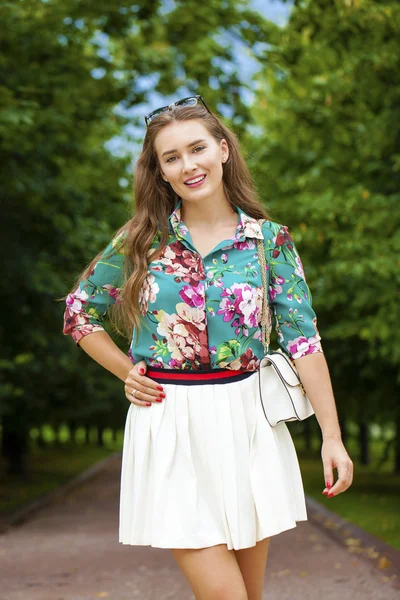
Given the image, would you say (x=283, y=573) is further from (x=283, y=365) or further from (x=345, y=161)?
(x=345, y=161)

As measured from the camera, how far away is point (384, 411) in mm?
17391

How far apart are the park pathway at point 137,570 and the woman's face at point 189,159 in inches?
187

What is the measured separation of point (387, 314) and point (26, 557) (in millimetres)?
4784

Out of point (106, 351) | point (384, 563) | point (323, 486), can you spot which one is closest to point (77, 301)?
point (106, 351)

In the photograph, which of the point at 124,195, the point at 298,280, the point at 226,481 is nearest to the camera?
the point at 226,481

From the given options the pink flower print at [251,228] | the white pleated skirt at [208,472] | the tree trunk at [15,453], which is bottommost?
the tree trunk at [15,453]

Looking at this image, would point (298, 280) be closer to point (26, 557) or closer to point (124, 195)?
point (26, 557)

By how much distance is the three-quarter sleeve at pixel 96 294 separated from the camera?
3.54m

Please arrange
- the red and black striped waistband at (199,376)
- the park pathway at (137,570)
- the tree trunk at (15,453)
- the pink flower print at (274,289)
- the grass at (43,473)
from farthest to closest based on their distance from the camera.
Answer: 1. the tree trunk at (15,453)
2. the grass at (43,473)
3. the park pathway at (137,570)
4. the pink flower print at (274,289)
5. the red and black striped waistband at (199,376)

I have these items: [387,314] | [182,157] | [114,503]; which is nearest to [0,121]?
[387,314]

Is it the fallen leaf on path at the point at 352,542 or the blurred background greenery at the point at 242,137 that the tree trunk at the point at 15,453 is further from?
the fallen leaf on path at the point at 352,542

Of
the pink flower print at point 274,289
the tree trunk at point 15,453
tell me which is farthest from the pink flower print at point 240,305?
the tree trunk at point 15,453

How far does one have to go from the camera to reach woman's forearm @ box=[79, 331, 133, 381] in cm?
360

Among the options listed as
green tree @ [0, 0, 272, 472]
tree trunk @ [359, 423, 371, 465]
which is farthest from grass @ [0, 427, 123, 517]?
tree trunk @ [359, 423, 371, 465]
